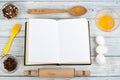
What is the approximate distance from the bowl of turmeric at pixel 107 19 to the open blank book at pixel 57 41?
8 centimetres

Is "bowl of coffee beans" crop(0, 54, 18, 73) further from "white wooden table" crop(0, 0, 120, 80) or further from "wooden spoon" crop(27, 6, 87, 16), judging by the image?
"wooden spoon" crop(27, 6, 87, 16)

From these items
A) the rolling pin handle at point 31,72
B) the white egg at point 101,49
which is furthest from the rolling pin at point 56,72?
the white egg at point 101,49

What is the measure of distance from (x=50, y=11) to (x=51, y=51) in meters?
0.18

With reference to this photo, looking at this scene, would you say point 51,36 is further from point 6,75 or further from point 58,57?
point 6,75

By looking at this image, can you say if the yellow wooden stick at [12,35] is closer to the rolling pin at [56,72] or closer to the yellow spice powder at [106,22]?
the rolling pin at [56,72]

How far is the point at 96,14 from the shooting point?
1.18 meters

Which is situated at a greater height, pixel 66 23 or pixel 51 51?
pixel 66 23

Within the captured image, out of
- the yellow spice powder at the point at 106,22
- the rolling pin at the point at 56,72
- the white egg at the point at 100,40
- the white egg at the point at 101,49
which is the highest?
the yellow spice powder at the point at 106,22

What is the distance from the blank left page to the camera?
109cm

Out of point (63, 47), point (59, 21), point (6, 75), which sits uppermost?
point (59, 21)

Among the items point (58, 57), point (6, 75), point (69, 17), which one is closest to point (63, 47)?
point (58, 57)

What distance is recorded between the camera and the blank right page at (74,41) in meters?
1.09

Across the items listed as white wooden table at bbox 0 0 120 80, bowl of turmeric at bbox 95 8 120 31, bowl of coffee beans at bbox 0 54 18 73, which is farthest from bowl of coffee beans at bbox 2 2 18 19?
bowl of turmeric at bbox 95 8 120 31

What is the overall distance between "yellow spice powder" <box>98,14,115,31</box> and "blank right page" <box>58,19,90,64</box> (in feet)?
0.25
